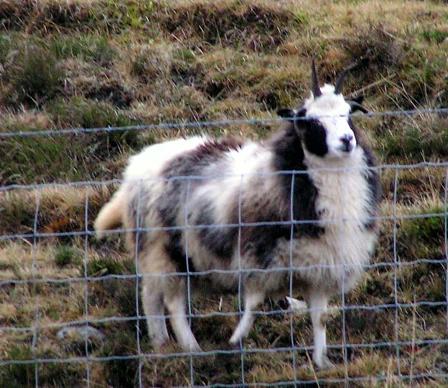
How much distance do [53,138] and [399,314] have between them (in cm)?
384

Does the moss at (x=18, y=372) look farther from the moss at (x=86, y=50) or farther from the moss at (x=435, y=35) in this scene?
the moss at (x=435, y=35)

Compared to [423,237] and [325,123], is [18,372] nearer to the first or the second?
[325,123]

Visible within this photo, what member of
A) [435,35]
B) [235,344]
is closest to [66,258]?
[235,344]

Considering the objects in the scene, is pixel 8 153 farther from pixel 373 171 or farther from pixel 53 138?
pixel 373 171

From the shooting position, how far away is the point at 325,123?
7316 mm

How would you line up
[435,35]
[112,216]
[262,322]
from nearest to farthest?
[262,322] → [112,216] → [435,35]

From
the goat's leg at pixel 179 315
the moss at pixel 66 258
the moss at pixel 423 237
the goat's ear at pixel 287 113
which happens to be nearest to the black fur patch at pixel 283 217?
the goat's ear at pixel 287 113

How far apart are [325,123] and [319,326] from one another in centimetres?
112

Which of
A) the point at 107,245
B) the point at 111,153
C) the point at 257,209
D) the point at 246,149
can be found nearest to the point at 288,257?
the point at 257,209

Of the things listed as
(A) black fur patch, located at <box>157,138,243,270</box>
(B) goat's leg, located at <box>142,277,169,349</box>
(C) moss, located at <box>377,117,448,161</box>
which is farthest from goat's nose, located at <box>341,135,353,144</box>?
(C) moss, located at <box>377,117,448,161</box>

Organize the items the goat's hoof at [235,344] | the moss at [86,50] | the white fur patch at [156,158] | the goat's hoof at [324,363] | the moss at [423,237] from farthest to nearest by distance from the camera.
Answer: the moss at [86,50] → the moss at [423,237] → the white fur patch at [156,158] → the goat's hoof at [235,344] → the goat's hoof at [324,363]

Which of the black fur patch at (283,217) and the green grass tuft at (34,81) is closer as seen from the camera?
the black fur patch at (283,217)

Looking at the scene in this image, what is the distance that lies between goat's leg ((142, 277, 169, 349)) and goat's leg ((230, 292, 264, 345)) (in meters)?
0.50

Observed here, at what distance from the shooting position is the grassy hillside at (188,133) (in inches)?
282
